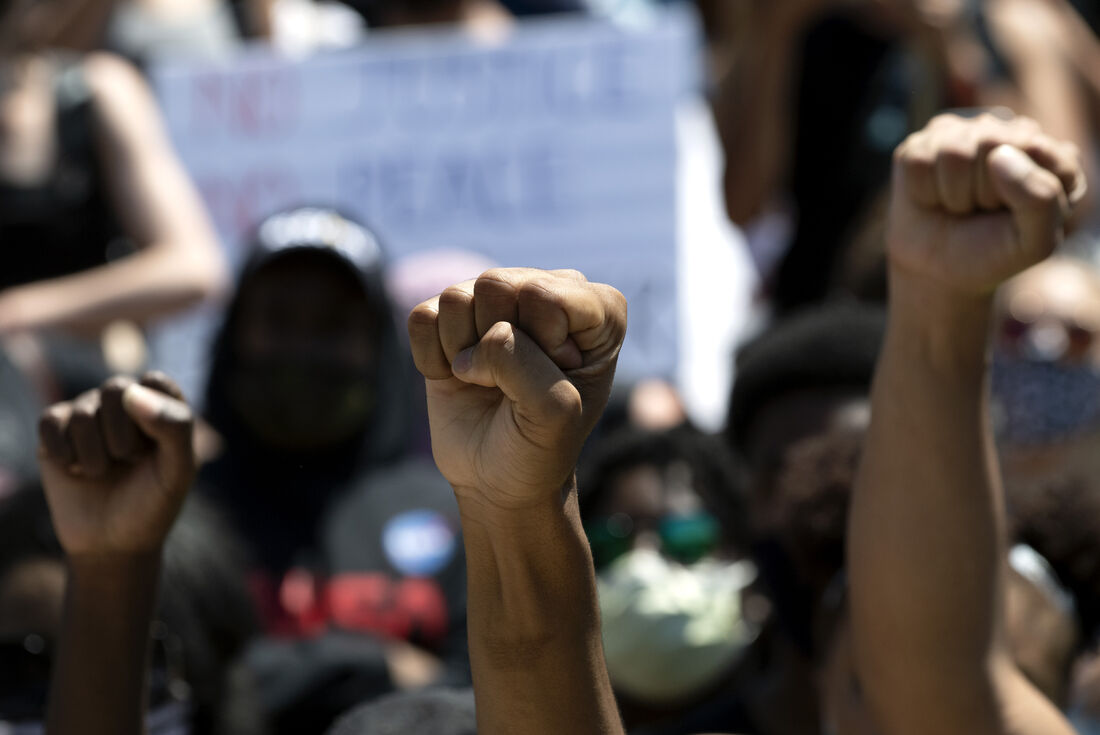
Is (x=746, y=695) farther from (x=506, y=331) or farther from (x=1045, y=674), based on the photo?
(x=506, y=331)

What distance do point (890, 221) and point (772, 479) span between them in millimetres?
1348

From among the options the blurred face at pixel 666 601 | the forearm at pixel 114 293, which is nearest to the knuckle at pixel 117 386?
the blurred face at pixel 666 601

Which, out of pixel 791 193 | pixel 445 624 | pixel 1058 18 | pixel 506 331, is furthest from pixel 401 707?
pixel 1058 18

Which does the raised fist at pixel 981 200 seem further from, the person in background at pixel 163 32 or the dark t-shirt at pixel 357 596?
the person in background at pixel 163 32

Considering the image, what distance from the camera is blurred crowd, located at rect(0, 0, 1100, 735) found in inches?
104

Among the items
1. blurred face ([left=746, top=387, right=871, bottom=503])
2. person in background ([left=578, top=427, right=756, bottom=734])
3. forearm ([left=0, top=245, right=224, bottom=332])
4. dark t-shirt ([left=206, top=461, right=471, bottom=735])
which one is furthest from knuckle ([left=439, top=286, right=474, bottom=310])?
forearm ([left=0, top=245, right=224, bottom=332])

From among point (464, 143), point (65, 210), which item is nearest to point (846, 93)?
point (464, 143)

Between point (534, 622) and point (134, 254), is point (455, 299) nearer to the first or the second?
point (534, 622)

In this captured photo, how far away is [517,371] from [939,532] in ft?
2.19

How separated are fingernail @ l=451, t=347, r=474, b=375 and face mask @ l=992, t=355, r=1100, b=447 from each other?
2.23 m

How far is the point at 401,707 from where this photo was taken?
7.03ft

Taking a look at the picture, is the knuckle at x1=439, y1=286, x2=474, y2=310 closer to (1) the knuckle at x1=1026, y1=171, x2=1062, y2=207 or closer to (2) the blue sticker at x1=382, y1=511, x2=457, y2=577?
(1) the knuckle at x1=1026, y1=171, x2=1062, y2=207

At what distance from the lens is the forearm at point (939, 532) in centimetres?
186

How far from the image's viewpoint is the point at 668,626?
3338 mm
